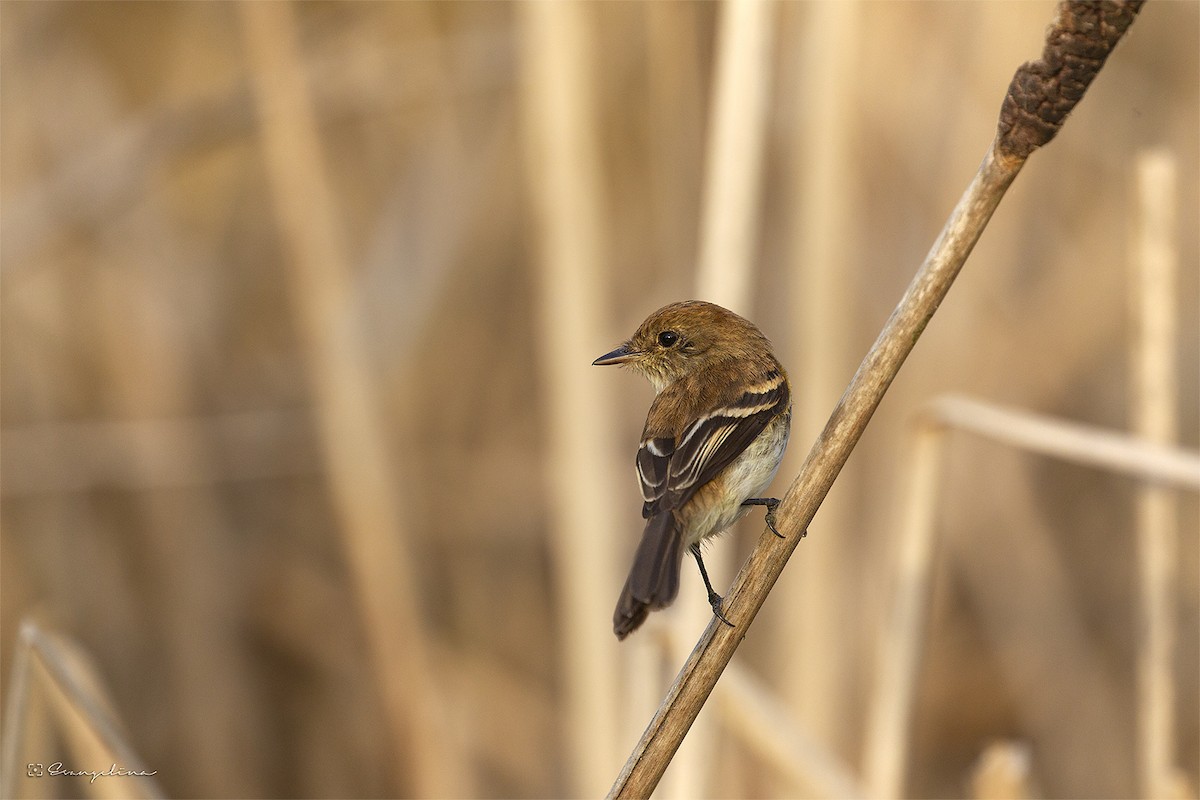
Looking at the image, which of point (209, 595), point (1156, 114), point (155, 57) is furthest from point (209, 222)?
point (1156, 114)

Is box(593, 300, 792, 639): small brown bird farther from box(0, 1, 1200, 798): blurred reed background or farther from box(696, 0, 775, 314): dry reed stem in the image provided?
box(0, 1, 1200, 798): blurred reed background

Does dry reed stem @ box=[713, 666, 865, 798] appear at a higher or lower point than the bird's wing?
lower

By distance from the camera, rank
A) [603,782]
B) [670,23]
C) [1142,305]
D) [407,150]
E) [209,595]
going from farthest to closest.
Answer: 1. [407,150]
2. [209,595]
3. [670,23]
4. [603,782]
5. [1142,305]

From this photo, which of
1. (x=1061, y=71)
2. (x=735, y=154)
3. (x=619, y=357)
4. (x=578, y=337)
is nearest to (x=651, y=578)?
(x=619, y=357)

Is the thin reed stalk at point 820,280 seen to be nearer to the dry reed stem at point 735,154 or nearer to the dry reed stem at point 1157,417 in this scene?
the dry reed stem at point 735,154

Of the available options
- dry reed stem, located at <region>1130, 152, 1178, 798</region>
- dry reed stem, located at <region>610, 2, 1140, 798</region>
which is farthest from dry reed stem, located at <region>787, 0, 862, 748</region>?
dry reed stem, located at <region>610, 2, 1140, 798</region>

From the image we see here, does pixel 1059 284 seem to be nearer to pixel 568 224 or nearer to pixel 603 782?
pixel 568 224

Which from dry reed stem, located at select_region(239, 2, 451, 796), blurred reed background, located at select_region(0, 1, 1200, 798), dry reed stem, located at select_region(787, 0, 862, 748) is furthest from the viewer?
blurred reed background, located at select_region(0, 1, 1200, 798)

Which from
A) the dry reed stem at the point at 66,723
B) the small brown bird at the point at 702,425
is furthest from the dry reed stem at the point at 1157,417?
the dry reed stem at the point at 66,723
